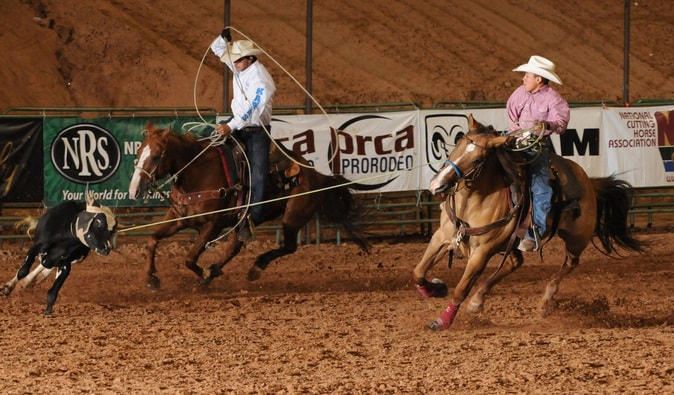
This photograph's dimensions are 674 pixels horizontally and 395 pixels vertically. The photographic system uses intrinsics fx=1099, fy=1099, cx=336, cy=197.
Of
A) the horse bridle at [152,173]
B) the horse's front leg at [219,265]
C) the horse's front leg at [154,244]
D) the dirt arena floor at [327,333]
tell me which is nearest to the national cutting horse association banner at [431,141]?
the dirt arena floor at [327,333]

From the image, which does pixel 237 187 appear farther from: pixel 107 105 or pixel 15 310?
pixel 107 105

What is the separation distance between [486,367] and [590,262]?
562 centimetres

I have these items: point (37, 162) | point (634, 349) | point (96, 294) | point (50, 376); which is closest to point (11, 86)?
point (37, 162)

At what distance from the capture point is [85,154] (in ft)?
39.8

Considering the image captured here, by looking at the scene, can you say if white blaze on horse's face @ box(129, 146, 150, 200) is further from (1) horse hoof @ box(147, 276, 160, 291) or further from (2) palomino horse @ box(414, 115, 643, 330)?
(2) palomino horse @ box(414, 115, 643, 330)

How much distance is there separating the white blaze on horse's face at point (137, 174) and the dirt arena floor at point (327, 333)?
1.01 meters

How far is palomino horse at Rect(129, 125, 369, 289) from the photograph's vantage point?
30.7 ft

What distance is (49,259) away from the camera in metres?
8.82

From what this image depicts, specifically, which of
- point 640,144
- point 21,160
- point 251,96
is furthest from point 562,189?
point 21,160

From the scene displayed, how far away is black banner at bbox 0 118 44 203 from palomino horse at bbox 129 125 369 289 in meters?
2.68

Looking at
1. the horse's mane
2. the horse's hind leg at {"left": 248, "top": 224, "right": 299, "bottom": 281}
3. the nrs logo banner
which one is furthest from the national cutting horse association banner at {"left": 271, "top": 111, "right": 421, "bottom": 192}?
the horse's mane

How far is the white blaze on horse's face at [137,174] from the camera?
29.7 feet

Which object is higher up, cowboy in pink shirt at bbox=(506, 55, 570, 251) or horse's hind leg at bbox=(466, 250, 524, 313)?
cowboy in pink shirt at bbox=(506, 55, 570, 251)

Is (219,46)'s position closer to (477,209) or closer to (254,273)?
(254,273)
